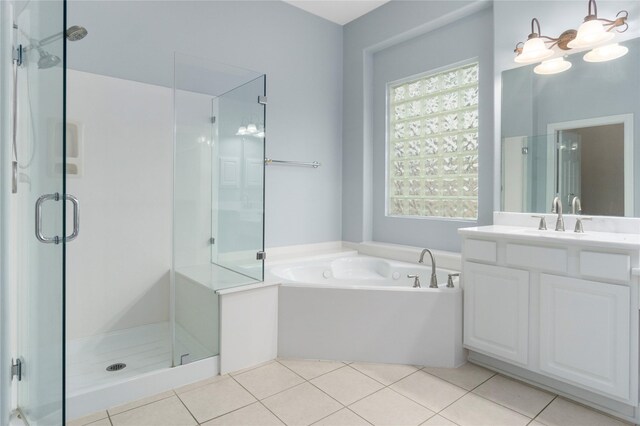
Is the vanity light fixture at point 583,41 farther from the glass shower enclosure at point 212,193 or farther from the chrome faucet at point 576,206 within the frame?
the glass shower enclosure at point 212,193

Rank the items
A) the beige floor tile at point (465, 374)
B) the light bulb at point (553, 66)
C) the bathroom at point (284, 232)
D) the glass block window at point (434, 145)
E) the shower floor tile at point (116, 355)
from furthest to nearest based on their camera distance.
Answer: the glass block window at point (434, 145)
the light bulb at point (553, 66)
the beige floor tile at point (465, 374)
the shower floor tile at point (116, 355)
the bathroom at point (284, 232)

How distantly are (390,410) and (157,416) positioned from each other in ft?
3.72

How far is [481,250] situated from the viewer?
221 cm

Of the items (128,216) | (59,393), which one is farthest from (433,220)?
(59,393)

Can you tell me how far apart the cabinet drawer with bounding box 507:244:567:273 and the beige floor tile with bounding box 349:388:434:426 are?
938 mm

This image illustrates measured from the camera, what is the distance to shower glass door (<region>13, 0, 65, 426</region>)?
1133mm

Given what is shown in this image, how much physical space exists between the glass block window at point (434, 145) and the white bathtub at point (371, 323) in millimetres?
1038

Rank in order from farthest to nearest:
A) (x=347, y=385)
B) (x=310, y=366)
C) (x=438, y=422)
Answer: (x=310, y=366)
(x=347, y=385)
(x=438, y=422)

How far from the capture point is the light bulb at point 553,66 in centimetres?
232

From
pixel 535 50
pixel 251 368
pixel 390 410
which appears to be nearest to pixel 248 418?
pixel 251 368

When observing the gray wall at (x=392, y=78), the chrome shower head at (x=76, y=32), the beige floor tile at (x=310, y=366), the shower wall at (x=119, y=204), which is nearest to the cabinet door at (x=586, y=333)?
the gray wall at (x=392, y=78)

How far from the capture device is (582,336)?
5.86ft

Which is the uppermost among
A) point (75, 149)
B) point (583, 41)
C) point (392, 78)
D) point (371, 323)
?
point (392, 78)

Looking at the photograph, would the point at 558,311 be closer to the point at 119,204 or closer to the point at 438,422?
the point at 438,422
